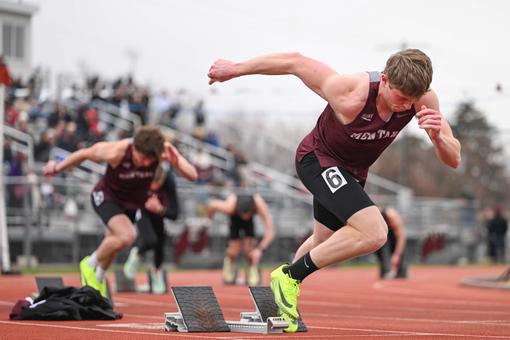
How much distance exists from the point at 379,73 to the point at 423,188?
259 ft

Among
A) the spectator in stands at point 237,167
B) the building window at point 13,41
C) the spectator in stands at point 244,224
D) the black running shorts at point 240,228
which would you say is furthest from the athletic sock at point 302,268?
the building window at point 13,41

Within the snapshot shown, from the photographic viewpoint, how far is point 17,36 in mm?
52125

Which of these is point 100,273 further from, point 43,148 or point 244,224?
point 43,148

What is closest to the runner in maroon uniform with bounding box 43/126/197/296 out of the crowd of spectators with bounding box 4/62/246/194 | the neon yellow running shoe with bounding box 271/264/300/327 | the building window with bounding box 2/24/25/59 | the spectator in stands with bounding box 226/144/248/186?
the neon yellow running shoe with bounding box 271/264/300/327

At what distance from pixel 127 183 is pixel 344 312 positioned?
2.95m

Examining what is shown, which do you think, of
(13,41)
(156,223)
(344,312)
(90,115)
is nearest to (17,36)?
(13,41)

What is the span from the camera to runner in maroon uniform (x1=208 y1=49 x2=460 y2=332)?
8.84m

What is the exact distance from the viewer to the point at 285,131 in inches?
2707

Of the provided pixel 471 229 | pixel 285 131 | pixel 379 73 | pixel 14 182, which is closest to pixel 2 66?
pixel 14 182

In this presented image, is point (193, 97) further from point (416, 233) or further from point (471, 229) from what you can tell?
point (471, 229)

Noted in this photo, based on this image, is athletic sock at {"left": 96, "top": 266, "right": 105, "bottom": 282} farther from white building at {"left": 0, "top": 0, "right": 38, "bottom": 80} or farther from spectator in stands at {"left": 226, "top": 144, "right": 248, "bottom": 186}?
white building at {"left": 0, "top": 0, "right": 38, "bottom": 80}

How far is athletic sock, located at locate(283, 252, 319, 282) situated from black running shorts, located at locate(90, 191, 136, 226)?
4.44 metres

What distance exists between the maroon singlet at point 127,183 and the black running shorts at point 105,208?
0.05 metres

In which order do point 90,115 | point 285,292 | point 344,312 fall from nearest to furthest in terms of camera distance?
1. point 285,292
2. point 344,312
3. point 90,115
